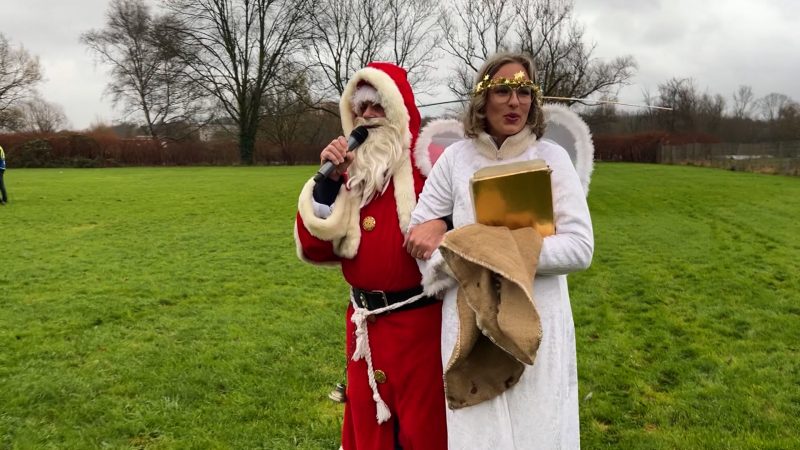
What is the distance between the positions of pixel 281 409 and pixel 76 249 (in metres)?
6.98

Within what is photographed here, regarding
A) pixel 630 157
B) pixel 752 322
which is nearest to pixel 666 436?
pixel 752 322

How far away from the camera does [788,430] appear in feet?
11.3

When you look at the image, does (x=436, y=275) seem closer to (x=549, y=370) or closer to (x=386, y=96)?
(x=549, y=370)

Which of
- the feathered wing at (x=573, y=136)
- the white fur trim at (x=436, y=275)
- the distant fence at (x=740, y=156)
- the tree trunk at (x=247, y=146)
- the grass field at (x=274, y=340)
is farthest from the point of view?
the tree trunk at (x=247, y=146)

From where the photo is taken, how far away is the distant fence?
2647cm

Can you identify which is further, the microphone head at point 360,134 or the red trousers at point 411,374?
the microphone head at point 360,134

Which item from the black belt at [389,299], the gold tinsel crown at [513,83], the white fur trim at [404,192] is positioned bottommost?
the black belt at [389,299]

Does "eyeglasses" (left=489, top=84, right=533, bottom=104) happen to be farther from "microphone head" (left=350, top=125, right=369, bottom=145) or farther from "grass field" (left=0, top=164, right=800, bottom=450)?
"grass field" (left=0, top=164, right=800, bottom=450)

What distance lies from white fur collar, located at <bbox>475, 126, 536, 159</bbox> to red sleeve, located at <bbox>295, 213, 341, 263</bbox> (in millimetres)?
764

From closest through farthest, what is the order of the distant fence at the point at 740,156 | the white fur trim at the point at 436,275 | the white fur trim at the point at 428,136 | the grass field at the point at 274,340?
the white fur trim at the point at 436,275 → the white fur trim at the point at 428,136 → the grass field at the point at 274,340 → the distant fence at the point at 740,156

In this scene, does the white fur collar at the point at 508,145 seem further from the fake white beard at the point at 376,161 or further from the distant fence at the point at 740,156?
the distant fence at the point at 740,156

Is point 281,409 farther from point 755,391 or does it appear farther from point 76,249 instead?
point 76,249

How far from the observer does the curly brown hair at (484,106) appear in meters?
1.81

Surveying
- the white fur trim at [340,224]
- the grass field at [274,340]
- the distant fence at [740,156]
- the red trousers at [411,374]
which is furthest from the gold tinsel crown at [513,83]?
the distant fence at [740,156]
